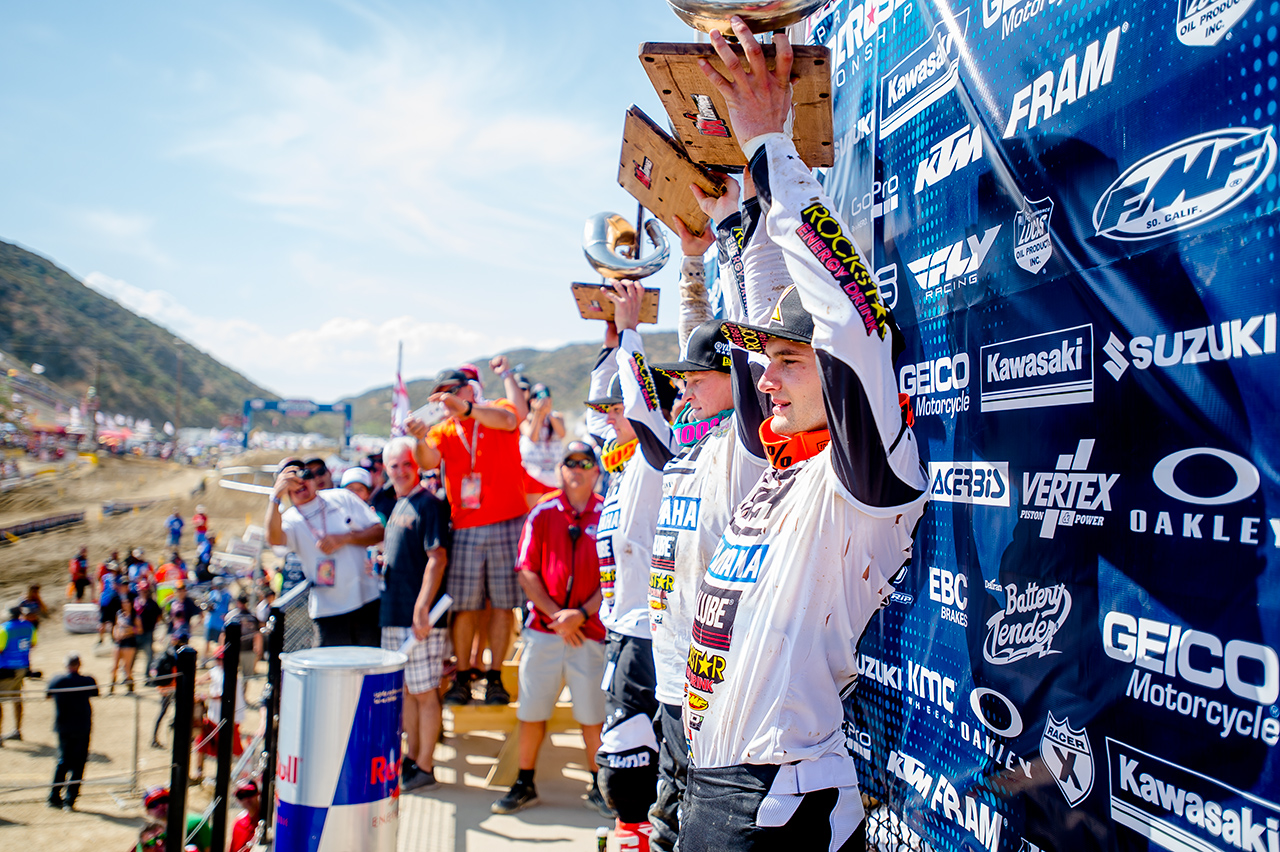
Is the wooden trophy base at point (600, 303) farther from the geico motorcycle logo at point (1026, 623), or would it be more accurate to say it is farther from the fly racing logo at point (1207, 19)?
the fly racing logo at point (1207, 19)

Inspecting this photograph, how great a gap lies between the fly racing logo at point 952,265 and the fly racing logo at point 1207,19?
64 cm

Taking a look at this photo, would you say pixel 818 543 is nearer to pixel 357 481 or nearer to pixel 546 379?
pixel 357 481

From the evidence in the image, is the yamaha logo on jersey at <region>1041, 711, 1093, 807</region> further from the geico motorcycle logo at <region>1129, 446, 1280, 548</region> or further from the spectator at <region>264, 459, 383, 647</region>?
the spectator at <region>264, 459, 383, 647</region>

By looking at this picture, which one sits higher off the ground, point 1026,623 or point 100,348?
point 100,348

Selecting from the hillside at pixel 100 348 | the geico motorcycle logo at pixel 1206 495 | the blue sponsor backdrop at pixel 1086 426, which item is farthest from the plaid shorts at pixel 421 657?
the hillside at pixel 100 348

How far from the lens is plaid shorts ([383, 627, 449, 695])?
5230mm

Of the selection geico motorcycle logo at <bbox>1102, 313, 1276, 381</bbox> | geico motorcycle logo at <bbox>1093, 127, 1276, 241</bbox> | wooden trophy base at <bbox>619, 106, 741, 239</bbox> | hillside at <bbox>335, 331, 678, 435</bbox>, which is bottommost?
geico motorcycle logo at <bbox>1102, 313, 1276, 381</bbox>

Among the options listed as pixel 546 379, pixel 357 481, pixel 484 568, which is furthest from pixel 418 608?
pixel 546 379

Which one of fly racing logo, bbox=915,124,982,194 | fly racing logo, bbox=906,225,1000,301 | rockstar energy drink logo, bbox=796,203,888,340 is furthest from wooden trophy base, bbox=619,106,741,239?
rockstar energy drink logo, bbox=796,203,888,340

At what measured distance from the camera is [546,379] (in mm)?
115312

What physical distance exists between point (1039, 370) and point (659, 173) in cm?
173

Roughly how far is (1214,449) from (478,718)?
17.8ft

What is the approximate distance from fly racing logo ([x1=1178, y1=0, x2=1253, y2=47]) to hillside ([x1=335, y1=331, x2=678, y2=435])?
88098 millimetres

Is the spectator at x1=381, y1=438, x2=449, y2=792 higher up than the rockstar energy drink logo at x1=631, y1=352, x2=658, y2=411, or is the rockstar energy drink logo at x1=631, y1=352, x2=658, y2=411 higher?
the rockstar energy drink logo at x1=631, y1=352, x2=658, y2=411
